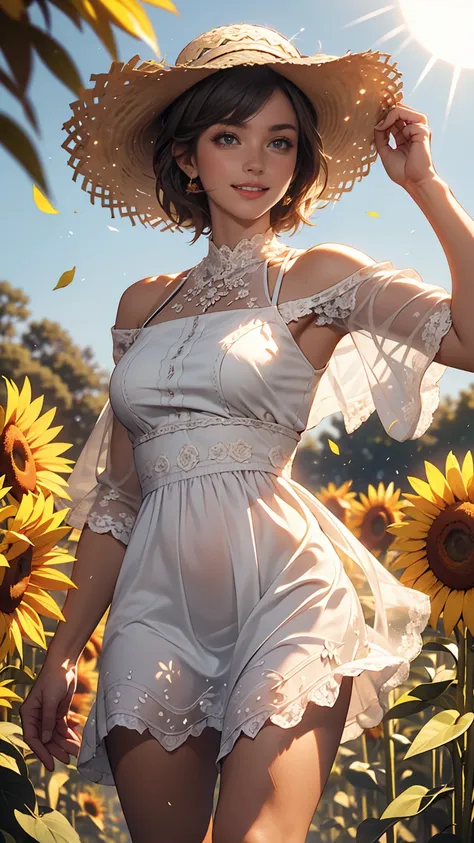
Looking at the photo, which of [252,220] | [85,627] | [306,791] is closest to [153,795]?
[306,791]

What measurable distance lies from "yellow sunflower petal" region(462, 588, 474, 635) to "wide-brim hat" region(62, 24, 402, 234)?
2.54 ft

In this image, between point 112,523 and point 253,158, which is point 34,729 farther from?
point 253,158

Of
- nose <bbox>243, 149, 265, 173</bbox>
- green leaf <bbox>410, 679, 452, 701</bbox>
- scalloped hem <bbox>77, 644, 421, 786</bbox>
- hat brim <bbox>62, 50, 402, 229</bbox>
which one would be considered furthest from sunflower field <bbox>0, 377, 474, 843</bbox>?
nose <bbox>243, 149, 265, 173</bbox>

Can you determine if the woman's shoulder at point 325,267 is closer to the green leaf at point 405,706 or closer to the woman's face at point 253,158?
the woman's face at point 253,158

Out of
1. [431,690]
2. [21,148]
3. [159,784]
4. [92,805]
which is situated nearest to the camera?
[21,148]

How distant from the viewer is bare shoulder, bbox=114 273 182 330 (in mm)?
1699

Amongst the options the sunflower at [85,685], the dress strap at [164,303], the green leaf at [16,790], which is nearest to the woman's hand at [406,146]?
the dress strap at [164,303]

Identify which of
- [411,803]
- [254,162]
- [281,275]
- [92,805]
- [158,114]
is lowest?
[92,805]

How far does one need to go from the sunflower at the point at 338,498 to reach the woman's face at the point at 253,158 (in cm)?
104

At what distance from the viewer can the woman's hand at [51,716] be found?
1522 mm

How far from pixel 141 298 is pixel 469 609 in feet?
2.71

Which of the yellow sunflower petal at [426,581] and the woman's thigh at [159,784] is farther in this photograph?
the yellow sunflower petal at [426,581]

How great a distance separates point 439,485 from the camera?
1856 millimetres

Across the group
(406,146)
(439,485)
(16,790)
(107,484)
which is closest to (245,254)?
(406,146)
